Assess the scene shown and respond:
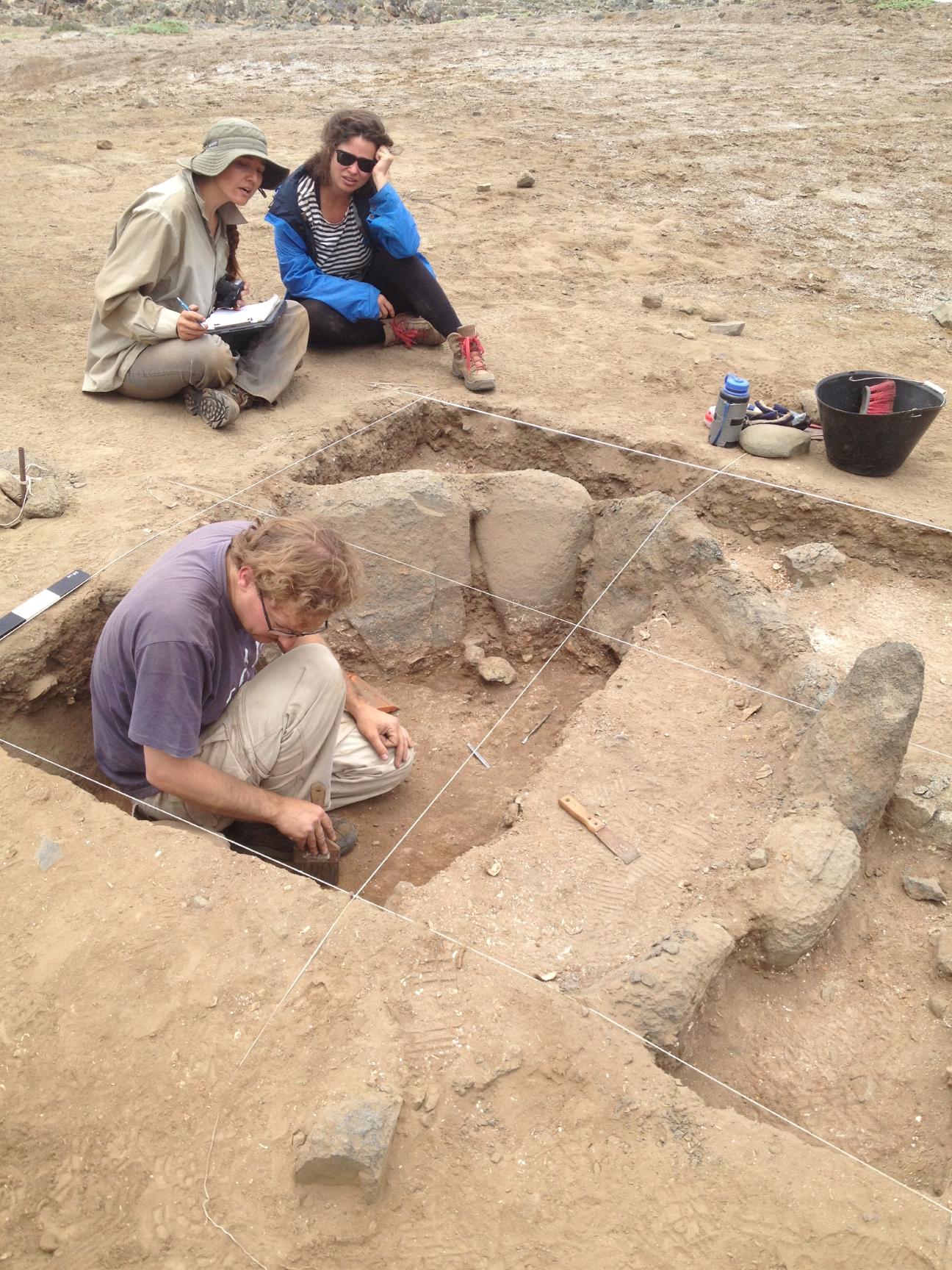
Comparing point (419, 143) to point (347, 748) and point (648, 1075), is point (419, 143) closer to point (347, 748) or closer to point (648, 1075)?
point (347, 748)

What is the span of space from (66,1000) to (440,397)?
3.13 metres

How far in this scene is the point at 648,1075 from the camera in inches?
78.3

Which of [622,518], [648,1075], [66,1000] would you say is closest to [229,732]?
[66,1000]

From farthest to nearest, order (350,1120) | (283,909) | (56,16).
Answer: (56,16)
(283,909)
(350,1120)

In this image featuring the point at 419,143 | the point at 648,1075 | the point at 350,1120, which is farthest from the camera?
the point at 419,143

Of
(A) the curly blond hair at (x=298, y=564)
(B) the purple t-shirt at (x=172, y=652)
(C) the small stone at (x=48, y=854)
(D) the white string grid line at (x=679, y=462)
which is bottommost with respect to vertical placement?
(D) the white string grid line at (x=679, y=462)

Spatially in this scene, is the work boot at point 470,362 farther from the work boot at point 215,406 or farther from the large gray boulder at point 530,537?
the work boot at point 215,406

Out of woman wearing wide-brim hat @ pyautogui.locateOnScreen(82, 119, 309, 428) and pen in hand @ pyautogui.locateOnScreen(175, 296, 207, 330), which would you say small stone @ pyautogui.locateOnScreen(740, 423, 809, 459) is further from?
pen in hand @ pyautogui.locateOnScreen(175, 296, 207, 330)

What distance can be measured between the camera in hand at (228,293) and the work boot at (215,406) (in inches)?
18.0

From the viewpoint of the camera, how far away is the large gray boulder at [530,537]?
3910 millimetres

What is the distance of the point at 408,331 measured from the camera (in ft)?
16.3

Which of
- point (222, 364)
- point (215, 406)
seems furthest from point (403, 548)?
point (222, 364)

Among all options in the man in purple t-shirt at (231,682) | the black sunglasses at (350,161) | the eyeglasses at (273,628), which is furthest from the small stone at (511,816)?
the black sunglasses at (350,161)

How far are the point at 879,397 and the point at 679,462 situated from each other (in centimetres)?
89
